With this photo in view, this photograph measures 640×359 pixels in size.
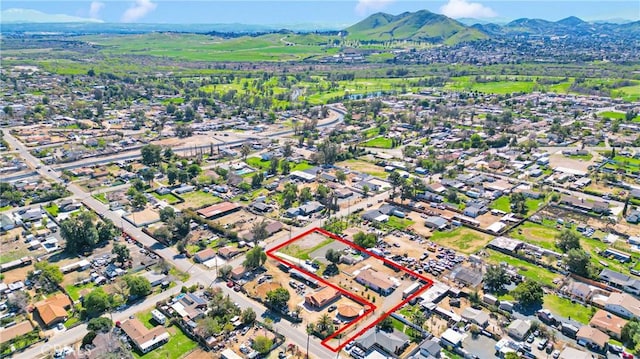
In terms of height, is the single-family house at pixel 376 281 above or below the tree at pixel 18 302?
above

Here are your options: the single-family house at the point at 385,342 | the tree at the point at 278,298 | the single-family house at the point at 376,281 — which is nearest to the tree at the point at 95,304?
the tree at the point at 278,298

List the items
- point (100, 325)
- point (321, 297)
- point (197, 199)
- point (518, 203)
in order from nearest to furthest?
point (100, 325), point (321, 297), point (518, 203), point (197, 199)

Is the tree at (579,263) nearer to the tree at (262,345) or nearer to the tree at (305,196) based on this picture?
the tree at (262,345)

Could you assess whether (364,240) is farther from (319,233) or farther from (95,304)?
(95,304)

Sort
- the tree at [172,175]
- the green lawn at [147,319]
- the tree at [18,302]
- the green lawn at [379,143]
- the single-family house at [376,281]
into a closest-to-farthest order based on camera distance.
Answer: the green lawn at [147,319], the tree at [18,302], the single-family house at [376,281], the tree at [172,175], the green lawn at [379,143]

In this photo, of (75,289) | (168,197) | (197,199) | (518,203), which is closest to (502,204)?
(518,203)

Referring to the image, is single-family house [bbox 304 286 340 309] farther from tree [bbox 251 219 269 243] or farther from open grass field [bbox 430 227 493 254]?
open grass field [bbox 430 227 493 254]

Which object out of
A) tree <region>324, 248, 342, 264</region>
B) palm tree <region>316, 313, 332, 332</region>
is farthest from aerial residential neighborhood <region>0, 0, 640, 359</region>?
tree <region>324, 248, 342, 264</region>
